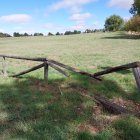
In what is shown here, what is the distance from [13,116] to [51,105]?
1098mm

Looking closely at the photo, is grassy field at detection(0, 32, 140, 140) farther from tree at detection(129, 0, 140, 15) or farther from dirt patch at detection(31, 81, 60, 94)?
tree at detection(129, 0, 140, 15)

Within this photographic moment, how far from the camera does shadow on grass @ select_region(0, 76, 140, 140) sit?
645 cm

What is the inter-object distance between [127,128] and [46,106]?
2263mm

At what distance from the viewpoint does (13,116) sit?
7316 millimetres

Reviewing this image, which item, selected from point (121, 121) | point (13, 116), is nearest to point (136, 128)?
point (121, 121)

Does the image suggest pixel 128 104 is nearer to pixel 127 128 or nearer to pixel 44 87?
pixel 127 128

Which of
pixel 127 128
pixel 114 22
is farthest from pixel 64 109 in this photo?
pixel 114 22

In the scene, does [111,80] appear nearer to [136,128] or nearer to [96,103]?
[96,103]

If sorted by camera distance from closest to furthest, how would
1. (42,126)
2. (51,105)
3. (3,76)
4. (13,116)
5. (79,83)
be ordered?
(42,126) → (13,116) → (51,105) → (79,83) → (3,76)

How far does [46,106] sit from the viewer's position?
7.98 meters

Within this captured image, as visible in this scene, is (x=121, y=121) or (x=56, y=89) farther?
(x=56, y=89)

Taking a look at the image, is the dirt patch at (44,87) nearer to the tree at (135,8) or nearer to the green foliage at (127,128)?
the green foliage at (127,128)

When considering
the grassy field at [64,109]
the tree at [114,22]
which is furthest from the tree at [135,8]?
the tree at [114,22]

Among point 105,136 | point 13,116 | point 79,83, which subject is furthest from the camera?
point 79,83
